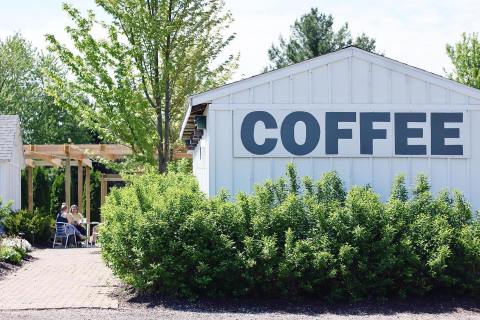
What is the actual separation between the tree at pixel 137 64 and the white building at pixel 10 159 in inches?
176

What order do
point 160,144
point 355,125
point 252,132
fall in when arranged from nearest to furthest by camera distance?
point 252,132 → point 355,125 → point 160,144

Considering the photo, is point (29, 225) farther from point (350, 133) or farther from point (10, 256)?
point (350, 133)

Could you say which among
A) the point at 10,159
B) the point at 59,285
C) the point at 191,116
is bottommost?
the point at 59,285

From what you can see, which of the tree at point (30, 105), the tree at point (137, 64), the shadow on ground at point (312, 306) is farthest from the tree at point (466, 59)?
the tree at point (30, 105)

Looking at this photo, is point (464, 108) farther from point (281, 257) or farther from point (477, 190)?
point (281, 257)

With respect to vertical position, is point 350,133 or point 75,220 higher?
point 350,133

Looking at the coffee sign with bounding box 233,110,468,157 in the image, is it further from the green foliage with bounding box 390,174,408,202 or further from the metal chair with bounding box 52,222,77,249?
the metal chair with bounding box 52,222,77,249

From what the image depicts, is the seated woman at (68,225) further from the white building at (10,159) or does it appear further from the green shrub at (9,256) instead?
the green shrub at (9,256)

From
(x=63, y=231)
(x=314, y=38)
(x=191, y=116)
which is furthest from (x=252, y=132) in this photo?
(x=314, y=38)

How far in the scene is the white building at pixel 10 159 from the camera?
77.0 feet

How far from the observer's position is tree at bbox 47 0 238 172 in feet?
60.8

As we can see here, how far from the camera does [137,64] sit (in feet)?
62.0

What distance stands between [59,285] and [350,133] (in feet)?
16.5

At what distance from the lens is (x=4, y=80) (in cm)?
5206
